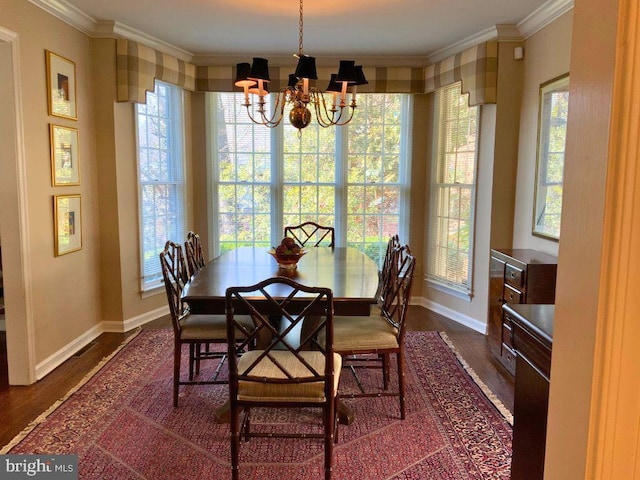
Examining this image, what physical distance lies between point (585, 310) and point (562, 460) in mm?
256

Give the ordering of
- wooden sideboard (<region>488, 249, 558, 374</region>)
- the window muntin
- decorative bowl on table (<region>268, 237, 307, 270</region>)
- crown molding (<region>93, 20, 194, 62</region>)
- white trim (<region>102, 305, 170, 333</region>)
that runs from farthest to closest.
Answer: the window muntin < white trim (<region>102, 305, 170, 333</region>) < crown molding (<region>93, 20, 194, 62</region>) < wooden sideboard (<region>488, 249, 558, 374</region>) < decorative bowl on table (<region>268, 237, 307, 270</region>)

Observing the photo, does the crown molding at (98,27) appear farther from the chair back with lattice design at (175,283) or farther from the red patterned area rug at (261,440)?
the red patterned area rug at (261,440)

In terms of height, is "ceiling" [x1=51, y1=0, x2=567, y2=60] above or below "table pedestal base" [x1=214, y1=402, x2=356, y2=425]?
above

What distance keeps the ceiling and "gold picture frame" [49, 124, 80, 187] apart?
2.75ft

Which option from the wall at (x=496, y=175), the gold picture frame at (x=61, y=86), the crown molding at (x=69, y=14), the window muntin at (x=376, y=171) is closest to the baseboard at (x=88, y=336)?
the gold picture frame at (x=61, y=86)

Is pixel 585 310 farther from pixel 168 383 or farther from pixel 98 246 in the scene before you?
pixel 98 246

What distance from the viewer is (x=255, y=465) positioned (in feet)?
7.23

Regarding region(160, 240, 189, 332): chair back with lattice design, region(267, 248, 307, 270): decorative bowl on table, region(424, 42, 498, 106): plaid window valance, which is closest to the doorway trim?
region(160, 240, 189, 332): chair back with lattice design

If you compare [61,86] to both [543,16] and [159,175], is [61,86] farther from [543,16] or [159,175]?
[543,16]

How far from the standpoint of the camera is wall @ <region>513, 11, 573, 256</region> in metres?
3.25

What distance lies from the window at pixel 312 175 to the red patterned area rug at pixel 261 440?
7.10 ft

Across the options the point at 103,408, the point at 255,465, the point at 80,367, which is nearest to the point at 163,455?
the point at 255,465

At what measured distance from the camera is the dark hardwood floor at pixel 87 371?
8.66 ft

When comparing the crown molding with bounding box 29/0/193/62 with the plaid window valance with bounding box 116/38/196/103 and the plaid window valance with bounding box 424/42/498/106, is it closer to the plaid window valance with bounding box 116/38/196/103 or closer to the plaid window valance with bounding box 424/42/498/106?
the plaid window valance with bounding box 116/38/196/103
